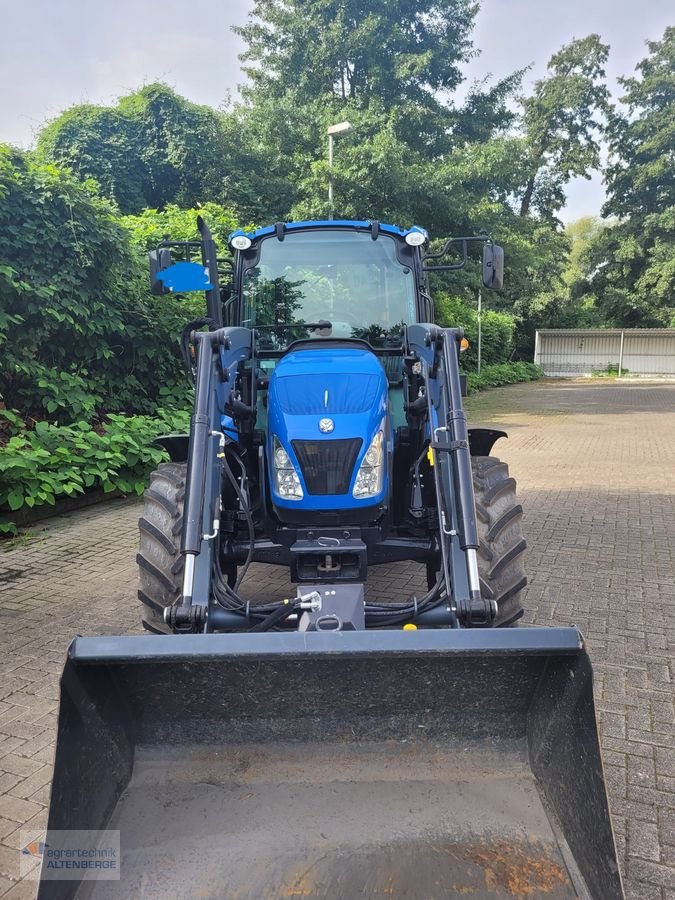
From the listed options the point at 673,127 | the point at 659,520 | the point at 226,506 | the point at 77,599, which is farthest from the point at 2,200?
the point at 673,127

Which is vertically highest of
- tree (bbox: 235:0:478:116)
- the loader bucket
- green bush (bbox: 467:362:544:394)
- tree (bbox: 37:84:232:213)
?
tree (bbox: 235:0:478:116)

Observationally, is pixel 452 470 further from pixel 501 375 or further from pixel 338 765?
pixel 501 375

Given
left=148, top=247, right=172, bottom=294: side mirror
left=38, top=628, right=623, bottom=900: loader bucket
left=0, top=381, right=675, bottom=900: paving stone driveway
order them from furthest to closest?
left=148, top=247, right=172, bottom=294: side mirror, left=0, top=381, right=675, bottom=900: paving stone driveway, left=38, top=628, right=623, bottom=900: loader bucket

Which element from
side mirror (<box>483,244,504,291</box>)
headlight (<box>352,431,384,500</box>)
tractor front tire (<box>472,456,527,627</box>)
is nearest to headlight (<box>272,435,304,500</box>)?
headlight (<box>352,431,384,500</box>)

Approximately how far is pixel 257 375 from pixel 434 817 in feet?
8.84

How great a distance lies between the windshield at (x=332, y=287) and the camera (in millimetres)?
4383

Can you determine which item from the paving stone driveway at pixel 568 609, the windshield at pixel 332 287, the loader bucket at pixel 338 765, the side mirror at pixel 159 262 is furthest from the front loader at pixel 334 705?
the side mirror at pixel 159 262

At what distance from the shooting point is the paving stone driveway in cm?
278

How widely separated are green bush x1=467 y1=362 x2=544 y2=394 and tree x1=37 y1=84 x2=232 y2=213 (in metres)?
11.5

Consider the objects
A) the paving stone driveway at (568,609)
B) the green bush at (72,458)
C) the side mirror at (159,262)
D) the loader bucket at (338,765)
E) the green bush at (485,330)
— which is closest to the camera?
the loader bucket at (338,765)

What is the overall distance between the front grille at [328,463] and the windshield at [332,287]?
1222 mm

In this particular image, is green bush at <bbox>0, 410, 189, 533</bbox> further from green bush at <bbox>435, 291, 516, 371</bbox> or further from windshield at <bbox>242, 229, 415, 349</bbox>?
green bush at <bbox>435, 291, 516, 371</bbox>

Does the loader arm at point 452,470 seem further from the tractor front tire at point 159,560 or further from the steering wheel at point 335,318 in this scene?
the tractor front tire at point 159,560

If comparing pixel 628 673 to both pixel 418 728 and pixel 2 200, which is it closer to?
pixel 418 728
